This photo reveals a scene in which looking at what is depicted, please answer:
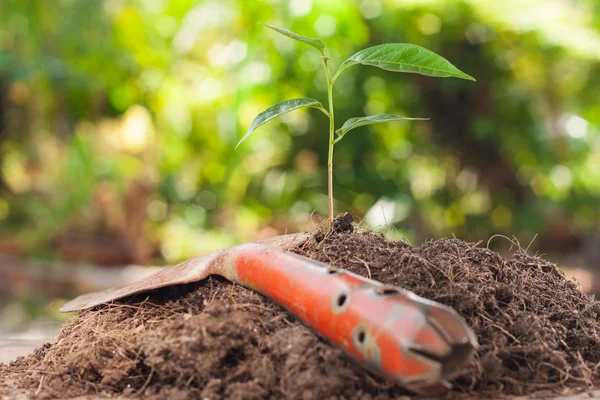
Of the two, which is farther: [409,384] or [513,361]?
[513,361]

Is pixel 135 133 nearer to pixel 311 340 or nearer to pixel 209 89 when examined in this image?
pixel 209 89

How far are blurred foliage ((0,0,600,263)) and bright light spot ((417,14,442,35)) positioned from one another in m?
0.01

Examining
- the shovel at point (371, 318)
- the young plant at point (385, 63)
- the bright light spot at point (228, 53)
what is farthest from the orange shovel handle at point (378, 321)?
the bright light spot at point (228, 53)

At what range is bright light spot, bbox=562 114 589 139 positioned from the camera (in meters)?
4.88

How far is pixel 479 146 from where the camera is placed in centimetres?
471

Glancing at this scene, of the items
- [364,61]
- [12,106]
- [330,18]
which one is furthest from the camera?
[12,106]

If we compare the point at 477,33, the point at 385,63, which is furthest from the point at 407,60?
the point at 477,33

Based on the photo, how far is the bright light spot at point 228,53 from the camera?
452cm

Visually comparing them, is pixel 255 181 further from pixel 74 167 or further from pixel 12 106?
pixel 12 106

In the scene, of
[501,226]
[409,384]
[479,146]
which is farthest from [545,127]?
[409,384]

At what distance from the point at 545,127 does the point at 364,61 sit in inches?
170

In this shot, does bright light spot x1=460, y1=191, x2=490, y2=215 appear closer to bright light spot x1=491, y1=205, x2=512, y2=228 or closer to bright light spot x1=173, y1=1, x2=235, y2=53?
bright light spot x1=491, y1=205, x2=512, y2=228

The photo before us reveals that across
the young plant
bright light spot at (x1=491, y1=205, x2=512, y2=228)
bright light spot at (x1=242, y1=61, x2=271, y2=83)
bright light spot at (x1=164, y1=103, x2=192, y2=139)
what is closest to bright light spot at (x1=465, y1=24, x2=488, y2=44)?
bright light spot at (x1=491, y1=205, x2=512, y2=228)

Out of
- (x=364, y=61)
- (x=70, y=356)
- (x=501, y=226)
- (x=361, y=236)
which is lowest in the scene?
(x=501, y=226)
